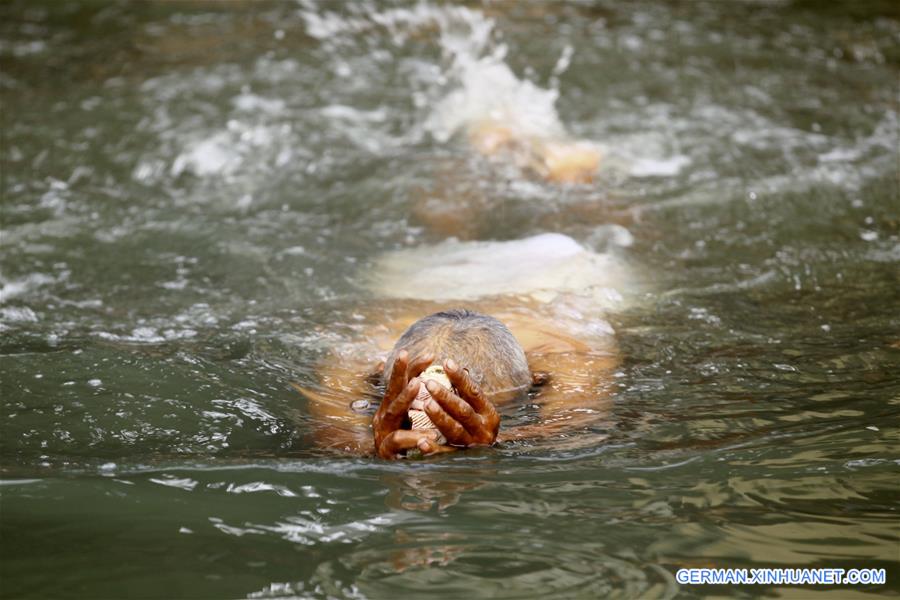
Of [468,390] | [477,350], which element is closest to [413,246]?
[477,350]

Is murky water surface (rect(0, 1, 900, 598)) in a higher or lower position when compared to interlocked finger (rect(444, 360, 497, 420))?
lower

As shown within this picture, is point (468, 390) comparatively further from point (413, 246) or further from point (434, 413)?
point (413, 246)

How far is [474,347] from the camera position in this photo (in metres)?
2.95

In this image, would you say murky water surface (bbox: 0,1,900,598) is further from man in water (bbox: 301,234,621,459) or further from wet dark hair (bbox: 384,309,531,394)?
wet dark hair (bbox: 384,309,531,394)

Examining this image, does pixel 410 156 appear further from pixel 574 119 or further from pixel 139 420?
pixel 139 420

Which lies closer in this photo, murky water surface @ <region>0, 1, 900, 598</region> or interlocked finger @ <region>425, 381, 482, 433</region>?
murky water surface @ <region>0, 1, 900, 598</region>

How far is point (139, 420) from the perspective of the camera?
294 centimetres

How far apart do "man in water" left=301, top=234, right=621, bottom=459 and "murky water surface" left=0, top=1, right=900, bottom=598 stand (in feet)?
0.31

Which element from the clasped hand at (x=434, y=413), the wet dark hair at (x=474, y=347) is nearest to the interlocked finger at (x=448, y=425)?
the clasped hand at (x=434, y=413)

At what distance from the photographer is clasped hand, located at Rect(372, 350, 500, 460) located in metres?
2.53

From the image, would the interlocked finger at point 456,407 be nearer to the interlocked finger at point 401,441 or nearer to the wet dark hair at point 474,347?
the interlocked finger at point 401,441

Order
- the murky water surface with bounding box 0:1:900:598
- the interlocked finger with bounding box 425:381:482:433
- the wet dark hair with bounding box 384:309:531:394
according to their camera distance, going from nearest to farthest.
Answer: the murky water surface with bounding box 0:1:900:598
the interlocked finger with bounding box 425:381:482:433
the wet dark hair with bounding box 384:309:531:394

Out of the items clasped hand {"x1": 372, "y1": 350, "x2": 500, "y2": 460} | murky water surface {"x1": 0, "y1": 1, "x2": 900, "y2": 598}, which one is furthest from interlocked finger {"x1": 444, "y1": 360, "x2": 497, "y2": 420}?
murky water surface {"x1": 0, "y1": 1, "x2": 900, "y2": 598}

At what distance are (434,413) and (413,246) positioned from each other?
85.9 inches
